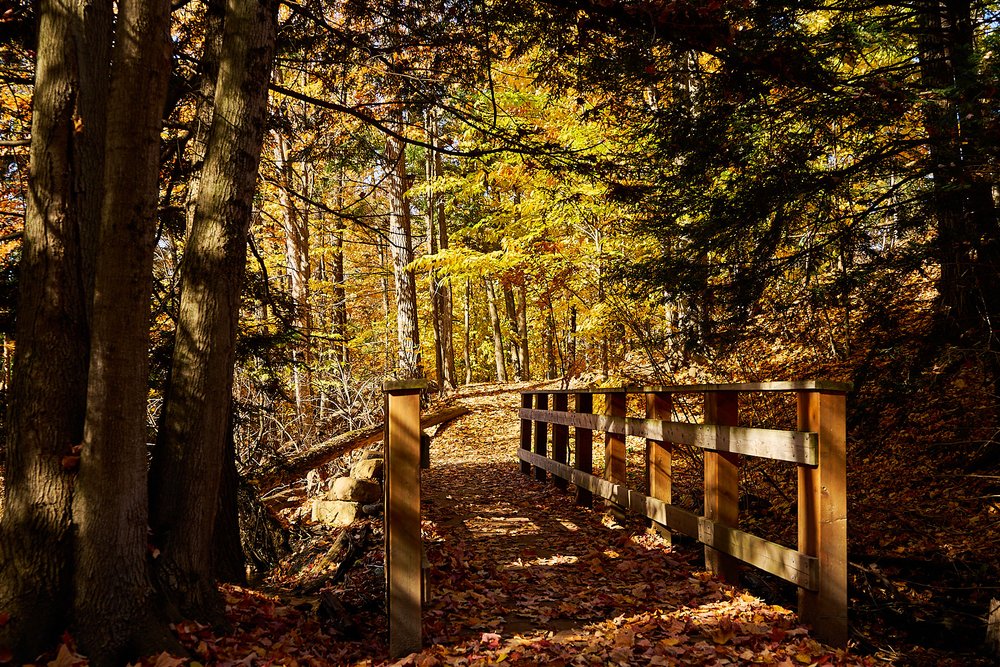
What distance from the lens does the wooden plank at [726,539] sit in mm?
3799

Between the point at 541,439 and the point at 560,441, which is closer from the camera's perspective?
the point at 560,441

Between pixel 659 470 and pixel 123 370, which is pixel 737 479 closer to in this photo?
pixel 659 470

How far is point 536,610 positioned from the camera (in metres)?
4.63

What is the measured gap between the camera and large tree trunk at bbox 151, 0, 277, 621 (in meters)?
3.82

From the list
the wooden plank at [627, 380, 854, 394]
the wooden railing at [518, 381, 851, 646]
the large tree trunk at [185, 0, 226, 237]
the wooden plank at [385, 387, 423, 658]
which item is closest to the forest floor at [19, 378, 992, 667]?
the wooden railing at [518, 381, 851, 646]

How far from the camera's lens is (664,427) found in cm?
557

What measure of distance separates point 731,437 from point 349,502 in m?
4.43

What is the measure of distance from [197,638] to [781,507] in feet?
20.1

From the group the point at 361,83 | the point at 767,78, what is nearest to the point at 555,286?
the point at 361,83

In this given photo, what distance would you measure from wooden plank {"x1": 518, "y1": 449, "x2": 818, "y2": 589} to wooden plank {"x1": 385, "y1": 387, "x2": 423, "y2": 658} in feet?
6.82

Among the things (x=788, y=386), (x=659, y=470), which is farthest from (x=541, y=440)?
(x=788, y=386)

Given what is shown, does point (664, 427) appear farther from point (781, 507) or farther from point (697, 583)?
point (781, 507)

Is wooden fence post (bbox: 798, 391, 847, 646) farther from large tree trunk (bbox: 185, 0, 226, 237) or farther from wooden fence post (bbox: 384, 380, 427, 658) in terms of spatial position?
large tree trunk (bbox: 185, 0, 226, 237)

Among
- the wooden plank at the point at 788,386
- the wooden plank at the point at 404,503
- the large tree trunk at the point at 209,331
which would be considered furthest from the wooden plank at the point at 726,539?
the large tree trunk at the point at 209,331
